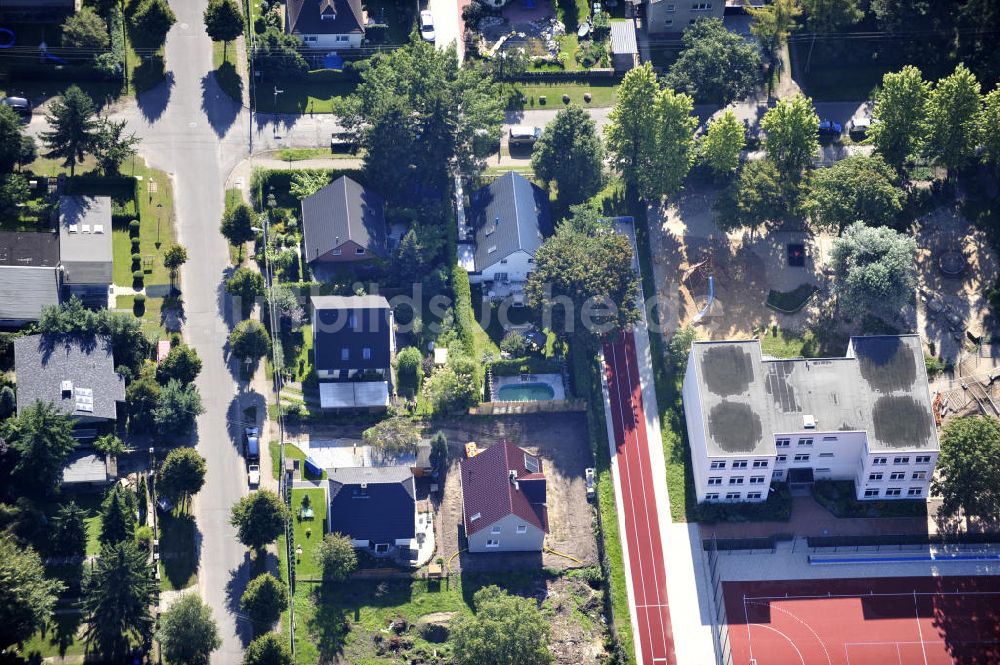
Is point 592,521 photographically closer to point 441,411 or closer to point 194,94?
point 441,411

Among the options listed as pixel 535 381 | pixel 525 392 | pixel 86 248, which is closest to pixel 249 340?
pixel 86 248

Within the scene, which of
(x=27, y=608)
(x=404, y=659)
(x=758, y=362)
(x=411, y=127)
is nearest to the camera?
(x=27, y=608)

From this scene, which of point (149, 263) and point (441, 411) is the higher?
point (149, 263)

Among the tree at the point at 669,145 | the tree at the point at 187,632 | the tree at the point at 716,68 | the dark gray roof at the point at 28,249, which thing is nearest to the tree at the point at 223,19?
the dark gray roof at the point at 28,249

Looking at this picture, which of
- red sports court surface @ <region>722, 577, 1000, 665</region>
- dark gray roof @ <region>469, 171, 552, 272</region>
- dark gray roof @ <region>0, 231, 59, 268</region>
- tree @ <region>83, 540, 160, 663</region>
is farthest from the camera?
dark gray roof @ <region>469, 171, 552, 272</region>

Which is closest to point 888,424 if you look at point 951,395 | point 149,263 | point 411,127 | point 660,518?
point 951,395

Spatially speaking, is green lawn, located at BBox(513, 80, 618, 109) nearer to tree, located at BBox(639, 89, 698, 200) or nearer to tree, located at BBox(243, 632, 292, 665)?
tree, located at BBox(639, 89, 698, 200)

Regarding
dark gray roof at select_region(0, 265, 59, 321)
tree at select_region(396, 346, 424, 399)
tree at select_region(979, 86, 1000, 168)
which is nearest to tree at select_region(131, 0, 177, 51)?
dark gray roof at select_region(0, 265, 59, 321)
